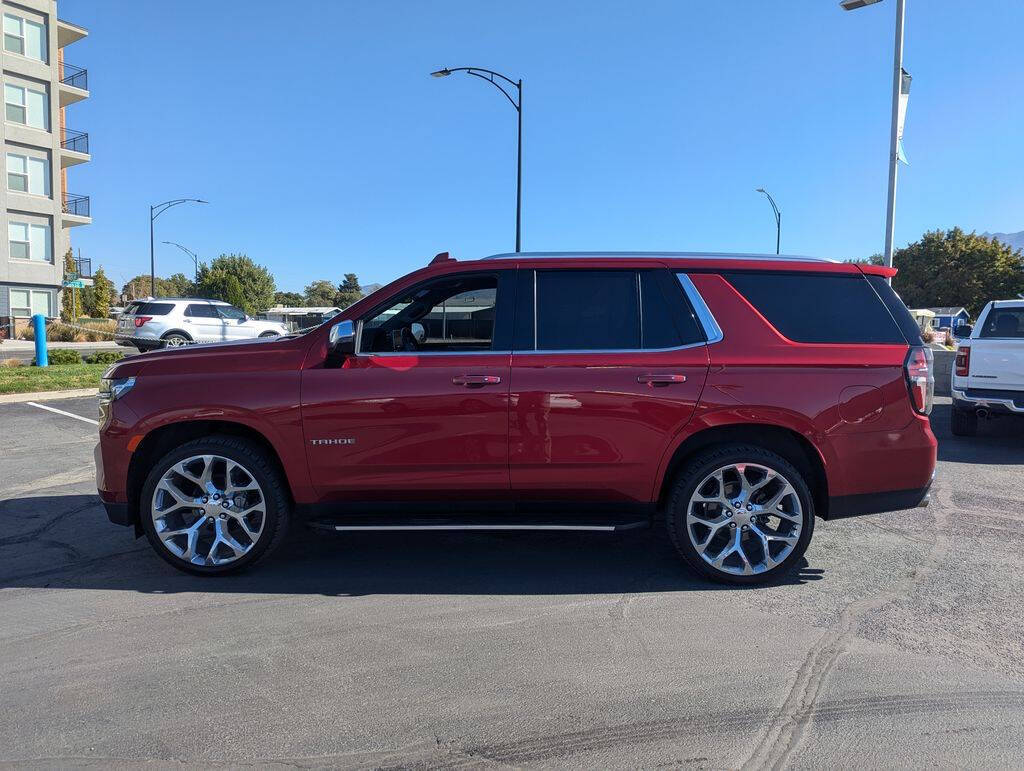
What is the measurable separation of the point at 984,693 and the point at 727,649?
1028 mm

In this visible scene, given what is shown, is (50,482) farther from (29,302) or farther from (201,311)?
(29,302)

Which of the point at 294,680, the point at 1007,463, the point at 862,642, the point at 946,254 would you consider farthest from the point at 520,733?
the point at 946,254

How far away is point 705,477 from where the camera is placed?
4.16 metres

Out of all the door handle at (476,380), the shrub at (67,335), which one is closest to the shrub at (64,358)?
the shrub at (67,335)

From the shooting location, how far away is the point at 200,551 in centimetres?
439

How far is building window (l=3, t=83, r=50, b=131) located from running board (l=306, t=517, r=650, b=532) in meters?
40.1

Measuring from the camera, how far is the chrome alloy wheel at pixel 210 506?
13.9ft

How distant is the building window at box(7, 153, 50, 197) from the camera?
34.7 metres

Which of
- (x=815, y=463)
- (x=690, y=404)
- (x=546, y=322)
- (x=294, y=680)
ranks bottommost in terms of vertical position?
(x=294, y=680)

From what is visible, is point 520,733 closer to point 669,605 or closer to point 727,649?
point 727,649

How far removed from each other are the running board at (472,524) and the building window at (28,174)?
39.4m

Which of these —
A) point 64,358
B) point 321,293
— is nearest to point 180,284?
point 321,293

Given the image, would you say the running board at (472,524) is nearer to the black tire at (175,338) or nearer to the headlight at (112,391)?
the headlight at (112,391)

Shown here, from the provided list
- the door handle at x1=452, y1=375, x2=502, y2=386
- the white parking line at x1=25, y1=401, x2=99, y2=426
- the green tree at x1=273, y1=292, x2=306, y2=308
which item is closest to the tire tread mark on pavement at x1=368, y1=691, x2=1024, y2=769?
the door handle at x1=452, y1=375, x2=502, y2=386
